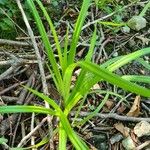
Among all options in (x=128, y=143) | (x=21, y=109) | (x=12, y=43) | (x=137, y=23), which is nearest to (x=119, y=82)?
(x=21, y=109)

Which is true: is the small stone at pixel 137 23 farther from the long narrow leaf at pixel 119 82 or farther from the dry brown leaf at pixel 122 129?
the long narrow leaf at pixel 119 82

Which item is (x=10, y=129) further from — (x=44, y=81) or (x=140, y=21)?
(x=140, y=21)

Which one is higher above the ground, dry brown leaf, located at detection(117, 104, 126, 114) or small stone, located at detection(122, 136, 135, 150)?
dry brown leaf, located at detection(117, 104, 126, 114)

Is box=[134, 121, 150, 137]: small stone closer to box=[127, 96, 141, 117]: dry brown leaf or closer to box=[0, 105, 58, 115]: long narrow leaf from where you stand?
box=[127, 96, 141, 117]: dry brown leaf

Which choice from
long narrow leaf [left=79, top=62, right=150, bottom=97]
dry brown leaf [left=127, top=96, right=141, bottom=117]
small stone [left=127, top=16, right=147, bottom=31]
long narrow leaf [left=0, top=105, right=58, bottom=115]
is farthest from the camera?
small stone [left=127, top=16, right=147, bottom=31]

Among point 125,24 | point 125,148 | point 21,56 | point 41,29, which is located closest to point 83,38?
point 125,24

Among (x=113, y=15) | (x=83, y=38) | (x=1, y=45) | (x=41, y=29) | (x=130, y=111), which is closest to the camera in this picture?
(x=41, y=29)

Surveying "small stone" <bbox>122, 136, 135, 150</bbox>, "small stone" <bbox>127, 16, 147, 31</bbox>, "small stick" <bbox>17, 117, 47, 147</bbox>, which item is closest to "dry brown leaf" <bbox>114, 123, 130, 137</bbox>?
"small stone" <bbox>122, 136, 135, 150</bbox>

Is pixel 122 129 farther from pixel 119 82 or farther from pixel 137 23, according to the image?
pixel 137 23

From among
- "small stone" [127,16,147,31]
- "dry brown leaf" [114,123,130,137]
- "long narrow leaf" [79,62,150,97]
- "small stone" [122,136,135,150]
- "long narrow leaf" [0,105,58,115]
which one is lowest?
"small stone" [122,136,135,150]

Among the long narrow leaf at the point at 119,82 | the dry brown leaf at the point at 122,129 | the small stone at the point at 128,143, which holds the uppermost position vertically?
the long narrow leaf at the point at 119,82

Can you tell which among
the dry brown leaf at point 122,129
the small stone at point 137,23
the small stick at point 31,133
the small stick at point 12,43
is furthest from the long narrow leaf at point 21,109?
the small stone at point 137,23
